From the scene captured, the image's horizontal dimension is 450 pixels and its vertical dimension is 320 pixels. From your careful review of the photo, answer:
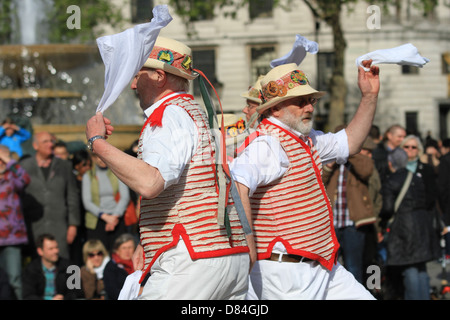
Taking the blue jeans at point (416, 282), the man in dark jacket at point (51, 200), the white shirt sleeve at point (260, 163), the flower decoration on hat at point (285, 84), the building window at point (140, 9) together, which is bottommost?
the blue jeans at point (416, 282)

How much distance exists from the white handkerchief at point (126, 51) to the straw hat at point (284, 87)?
1275 millimetres

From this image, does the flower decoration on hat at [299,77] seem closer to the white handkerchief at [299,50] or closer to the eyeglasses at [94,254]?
the white handkerchief at [299,50]

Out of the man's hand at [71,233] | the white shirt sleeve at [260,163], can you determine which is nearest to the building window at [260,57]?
the man's hand at [71,233]

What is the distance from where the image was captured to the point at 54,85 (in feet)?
61.0

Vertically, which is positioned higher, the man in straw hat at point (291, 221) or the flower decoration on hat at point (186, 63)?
the flower decoration on hat at point (186, 63)

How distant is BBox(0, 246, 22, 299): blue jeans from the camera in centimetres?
914

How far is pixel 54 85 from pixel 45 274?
10314 millimetres

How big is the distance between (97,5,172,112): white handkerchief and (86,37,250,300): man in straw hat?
0.19 meters

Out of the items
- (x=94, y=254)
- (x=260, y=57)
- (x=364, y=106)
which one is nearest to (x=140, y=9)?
(x=260, y=57)

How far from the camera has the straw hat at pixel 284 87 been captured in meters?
5.21

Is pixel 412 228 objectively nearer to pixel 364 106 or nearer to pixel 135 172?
pixel 364 106

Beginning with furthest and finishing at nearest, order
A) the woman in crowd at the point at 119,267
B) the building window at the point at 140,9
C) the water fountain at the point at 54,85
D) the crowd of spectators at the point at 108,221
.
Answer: the building window at the point at 140,9
the water fountain at the point at 54,85
the crowd of spectators at the point at 108,221
the woman in crowd at the point at 119,267

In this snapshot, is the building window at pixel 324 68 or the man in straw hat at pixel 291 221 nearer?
the man in straw hat at pixel 291 221

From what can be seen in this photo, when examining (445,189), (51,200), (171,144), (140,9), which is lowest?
(445,189)
